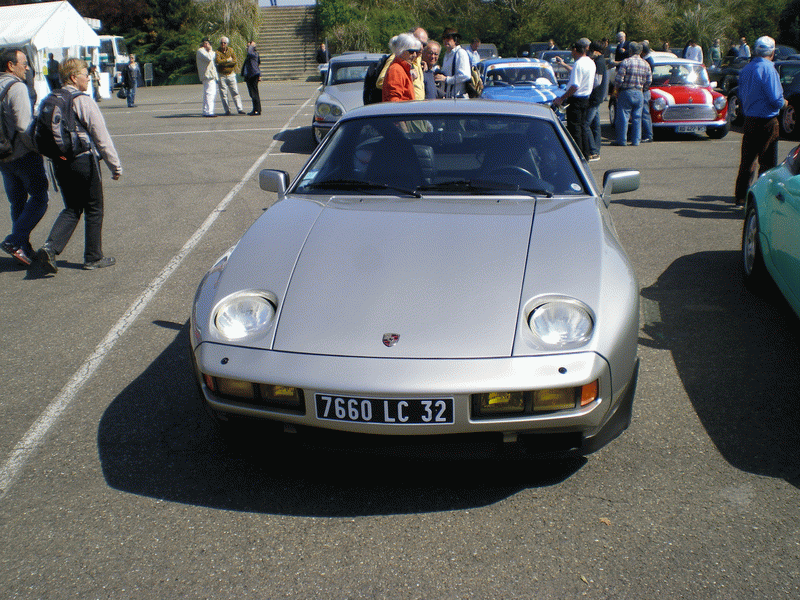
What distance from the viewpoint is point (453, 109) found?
163 inches

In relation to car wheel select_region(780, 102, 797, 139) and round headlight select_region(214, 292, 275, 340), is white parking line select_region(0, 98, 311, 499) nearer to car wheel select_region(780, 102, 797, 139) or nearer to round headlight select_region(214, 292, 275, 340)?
round headlight select_region(214, 292, 275, 340)

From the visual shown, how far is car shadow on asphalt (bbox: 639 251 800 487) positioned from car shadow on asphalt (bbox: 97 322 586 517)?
0.80 metres

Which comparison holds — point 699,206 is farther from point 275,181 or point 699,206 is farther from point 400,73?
point 275,181

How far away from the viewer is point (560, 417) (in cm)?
246

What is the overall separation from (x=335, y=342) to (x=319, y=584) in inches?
31.7

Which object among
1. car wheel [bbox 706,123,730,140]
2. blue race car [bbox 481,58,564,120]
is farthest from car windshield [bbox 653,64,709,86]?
blue race car [bbox 481,58,564,120]

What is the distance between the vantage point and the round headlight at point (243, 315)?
270 cm

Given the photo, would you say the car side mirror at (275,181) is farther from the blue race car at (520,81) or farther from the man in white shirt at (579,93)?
the blue race car at (520,81)

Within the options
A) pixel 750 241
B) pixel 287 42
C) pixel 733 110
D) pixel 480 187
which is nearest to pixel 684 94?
pixel 733 110

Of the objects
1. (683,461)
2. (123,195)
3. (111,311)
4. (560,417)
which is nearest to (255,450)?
(560,417)

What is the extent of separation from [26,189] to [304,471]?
14.3 ft

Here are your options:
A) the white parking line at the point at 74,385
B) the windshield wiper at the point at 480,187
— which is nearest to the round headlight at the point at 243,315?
the white parking line at the point at 74,385

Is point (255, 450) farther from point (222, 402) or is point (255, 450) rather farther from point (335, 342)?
point (335, 342)

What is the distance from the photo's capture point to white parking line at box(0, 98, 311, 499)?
3.02 meters
